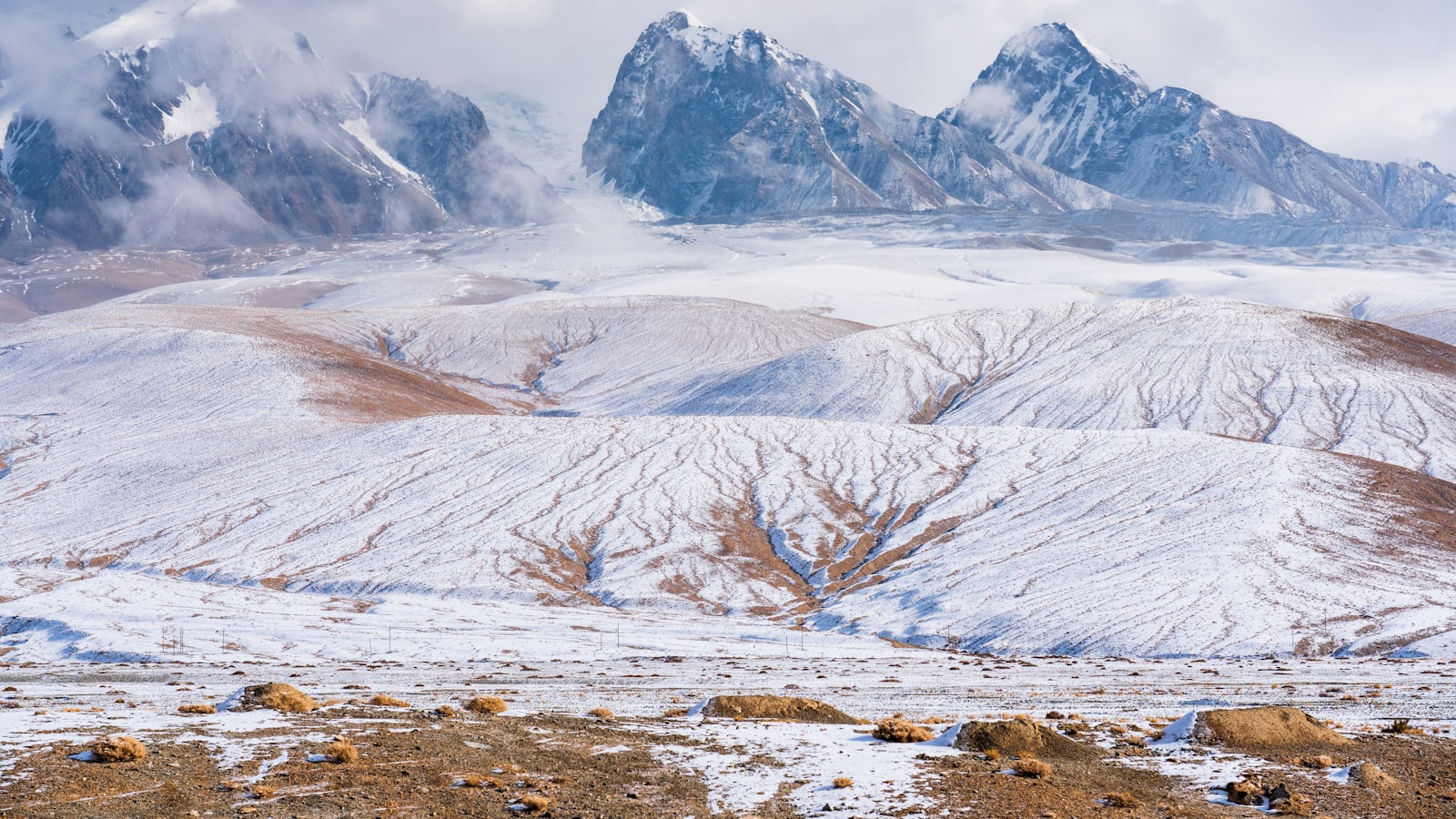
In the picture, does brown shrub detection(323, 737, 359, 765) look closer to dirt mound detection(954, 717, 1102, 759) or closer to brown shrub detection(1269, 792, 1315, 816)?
dirt mound detection(954, 717, 1102, 759)

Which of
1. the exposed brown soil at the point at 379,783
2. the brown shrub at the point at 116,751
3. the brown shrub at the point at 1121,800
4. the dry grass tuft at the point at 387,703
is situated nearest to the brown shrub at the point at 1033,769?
the brown shrub at the point at 1121,800

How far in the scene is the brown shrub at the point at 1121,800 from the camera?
84.4ft

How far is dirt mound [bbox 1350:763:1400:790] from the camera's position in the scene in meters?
26.8

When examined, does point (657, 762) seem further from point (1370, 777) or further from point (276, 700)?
point (1370, 777)

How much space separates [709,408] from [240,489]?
81902 millimetres

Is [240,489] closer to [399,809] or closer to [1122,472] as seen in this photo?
[1122,472]

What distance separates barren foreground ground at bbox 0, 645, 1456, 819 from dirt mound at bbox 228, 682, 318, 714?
1.19 metres

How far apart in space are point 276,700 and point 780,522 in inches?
3610

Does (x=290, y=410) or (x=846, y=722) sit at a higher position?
(x=846, y=722)

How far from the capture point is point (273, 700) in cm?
3591

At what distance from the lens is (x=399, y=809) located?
24.8 m

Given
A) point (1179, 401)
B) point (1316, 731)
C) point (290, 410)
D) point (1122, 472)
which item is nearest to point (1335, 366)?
point (1179, 401)

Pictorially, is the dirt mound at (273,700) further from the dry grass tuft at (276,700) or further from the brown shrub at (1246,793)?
the brown shrub at (1246,793)

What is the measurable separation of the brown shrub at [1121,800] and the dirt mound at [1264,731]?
625 cm
